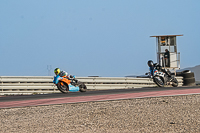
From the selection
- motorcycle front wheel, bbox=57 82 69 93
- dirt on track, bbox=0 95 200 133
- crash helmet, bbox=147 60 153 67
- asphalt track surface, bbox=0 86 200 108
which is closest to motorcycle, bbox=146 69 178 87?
crash helmet, bbox=147 60 153 67

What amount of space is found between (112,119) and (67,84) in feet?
28.4

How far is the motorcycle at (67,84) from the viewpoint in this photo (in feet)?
50.7

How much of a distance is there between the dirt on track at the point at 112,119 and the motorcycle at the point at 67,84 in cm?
598

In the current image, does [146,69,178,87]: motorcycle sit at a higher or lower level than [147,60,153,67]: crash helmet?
lower

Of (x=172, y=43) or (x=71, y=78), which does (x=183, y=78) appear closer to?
(x=172, y=43)

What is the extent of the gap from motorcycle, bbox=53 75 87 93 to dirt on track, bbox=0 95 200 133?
5.98m

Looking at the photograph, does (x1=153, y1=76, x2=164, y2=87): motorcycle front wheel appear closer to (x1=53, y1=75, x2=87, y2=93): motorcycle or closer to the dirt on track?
(x1=53, y1=75, x2=87, y2=93): motorcycle

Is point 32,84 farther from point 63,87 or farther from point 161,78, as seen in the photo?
point 161,78

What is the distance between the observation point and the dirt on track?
6469 millimetres

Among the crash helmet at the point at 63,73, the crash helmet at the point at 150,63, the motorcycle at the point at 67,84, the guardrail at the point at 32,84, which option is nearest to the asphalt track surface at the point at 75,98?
the motorcycle at the point at 67,84

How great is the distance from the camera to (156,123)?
6.81m

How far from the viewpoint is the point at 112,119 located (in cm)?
740

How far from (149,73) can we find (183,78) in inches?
215

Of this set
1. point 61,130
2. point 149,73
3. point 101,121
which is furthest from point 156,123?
point 149,73
